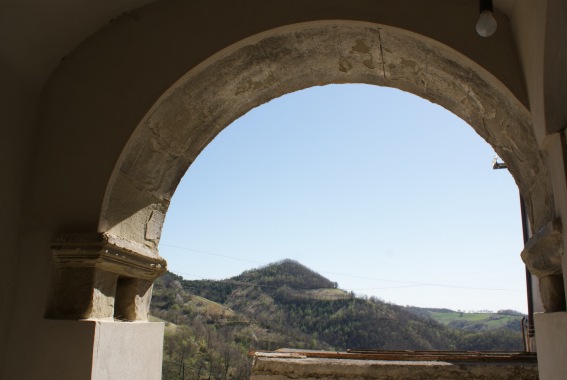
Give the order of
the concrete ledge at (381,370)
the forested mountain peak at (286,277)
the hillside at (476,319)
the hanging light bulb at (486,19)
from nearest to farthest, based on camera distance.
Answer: the hanging light bulb at (486,19)
the concrete ledge at (381,370)
the hillside at (476,319)
the forested mountain peak at (286,277)

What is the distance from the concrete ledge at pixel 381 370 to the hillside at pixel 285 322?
873 cm

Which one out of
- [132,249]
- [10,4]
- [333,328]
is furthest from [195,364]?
[333,328]

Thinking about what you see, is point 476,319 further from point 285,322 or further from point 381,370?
point 381,370

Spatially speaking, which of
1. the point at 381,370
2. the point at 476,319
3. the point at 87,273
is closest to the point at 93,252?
the point at 87,273

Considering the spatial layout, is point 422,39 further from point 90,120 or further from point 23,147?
point 23,147

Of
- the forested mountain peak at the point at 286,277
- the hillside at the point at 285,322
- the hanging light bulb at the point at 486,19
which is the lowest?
the hillside at the point at 285,322

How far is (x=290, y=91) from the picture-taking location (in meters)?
3.38

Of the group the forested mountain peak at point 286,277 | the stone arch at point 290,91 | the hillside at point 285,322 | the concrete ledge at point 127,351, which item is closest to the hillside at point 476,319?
the hillside at point 285,322

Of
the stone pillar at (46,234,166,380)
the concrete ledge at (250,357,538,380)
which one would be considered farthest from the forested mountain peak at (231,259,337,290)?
the stone pillar at (46,234,166,380)

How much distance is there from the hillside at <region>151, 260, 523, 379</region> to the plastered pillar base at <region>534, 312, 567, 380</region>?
9747 millimetres

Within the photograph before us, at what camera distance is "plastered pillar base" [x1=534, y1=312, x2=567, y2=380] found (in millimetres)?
2107

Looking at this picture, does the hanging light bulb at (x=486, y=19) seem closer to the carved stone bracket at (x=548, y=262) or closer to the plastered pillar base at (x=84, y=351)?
the carved stone bracket at (x=548, y=262)

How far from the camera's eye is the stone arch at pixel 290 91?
102 inches

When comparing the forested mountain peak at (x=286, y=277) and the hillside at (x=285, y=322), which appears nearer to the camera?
the hillside at (x=285, y=322)
